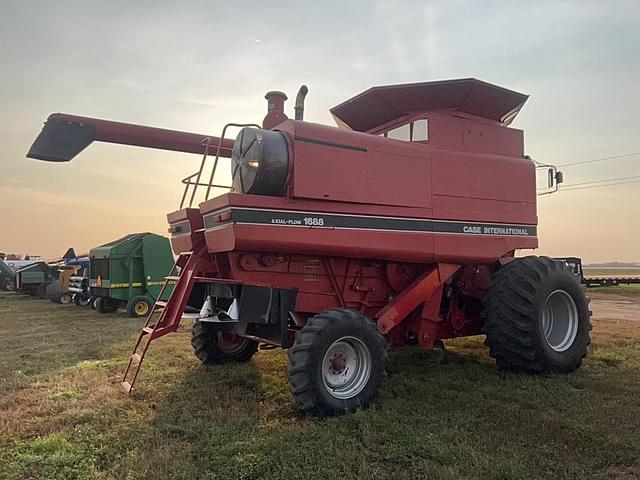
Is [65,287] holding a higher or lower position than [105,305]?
higher

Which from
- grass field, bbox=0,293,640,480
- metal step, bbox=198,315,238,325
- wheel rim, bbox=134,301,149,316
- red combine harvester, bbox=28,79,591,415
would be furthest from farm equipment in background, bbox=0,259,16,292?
metal step, bbox=198,315,238,325

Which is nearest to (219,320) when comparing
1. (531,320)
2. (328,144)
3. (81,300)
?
(328,144)

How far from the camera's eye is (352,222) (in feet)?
17.9

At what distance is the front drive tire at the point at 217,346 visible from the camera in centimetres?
688

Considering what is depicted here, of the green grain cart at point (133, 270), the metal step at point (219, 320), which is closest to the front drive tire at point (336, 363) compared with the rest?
the metal step at point (219, 320)

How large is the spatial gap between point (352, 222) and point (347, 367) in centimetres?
146

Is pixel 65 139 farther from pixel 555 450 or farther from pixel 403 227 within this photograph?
pixel 555 450

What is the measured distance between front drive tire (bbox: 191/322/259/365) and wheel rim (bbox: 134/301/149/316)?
24.9 ft

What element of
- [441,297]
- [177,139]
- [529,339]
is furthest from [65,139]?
[529,339]

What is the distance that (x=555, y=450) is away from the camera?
3895mm

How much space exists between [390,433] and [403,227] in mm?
2312

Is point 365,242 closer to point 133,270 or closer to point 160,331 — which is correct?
point 160,331

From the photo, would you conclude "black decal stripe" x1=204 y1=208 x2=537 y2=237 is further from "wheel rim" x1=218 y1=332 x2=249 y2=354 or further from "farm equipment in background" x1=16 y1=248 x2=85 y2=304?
"farm equipment in background" x1=16 y1=248 x2=85 y2=304

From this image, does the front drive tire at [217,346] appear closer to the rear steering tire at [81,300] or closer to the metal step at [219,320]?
the metal step at [219,320]
